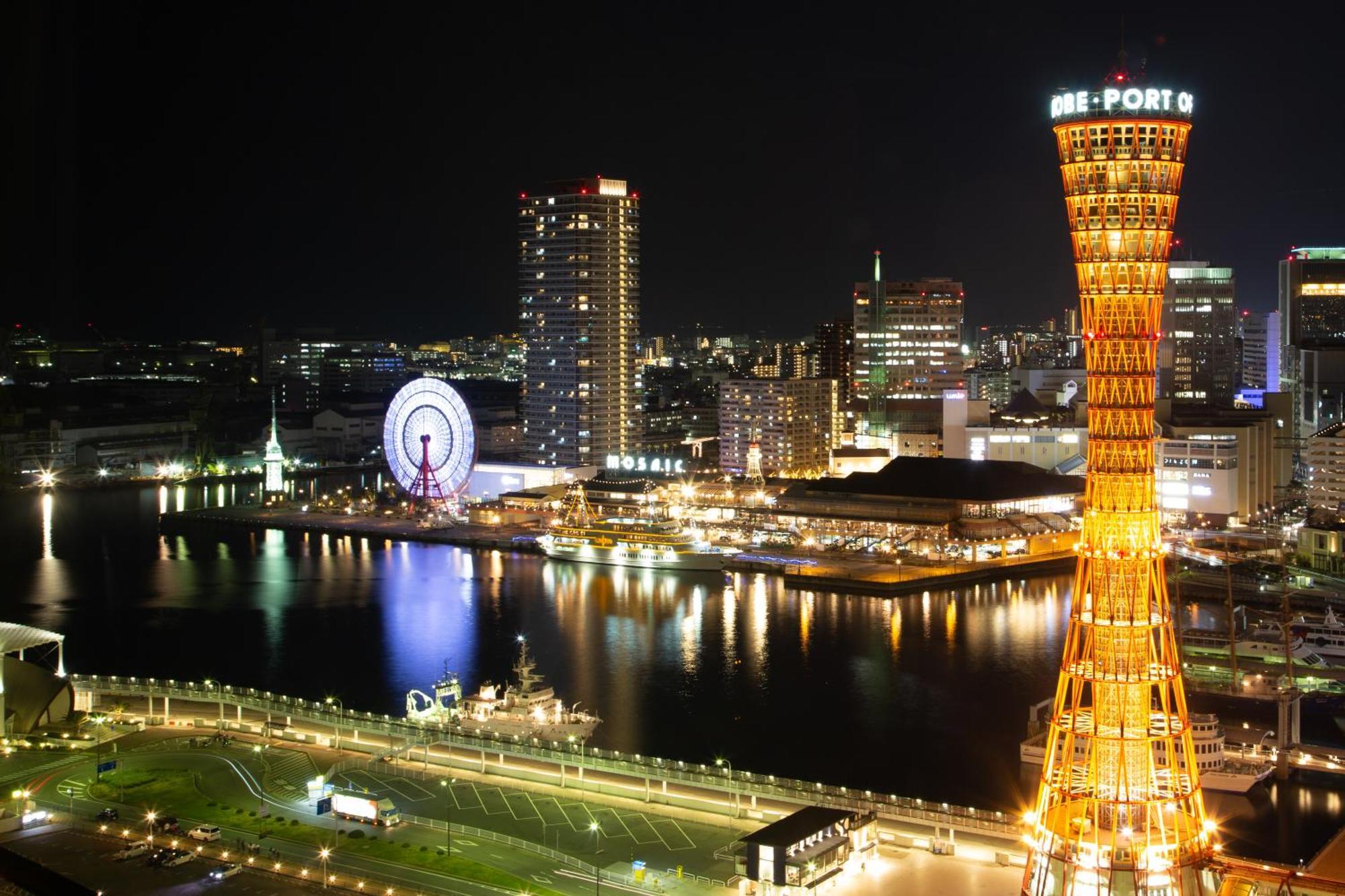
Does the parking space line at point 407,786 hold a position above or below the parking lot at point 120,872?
above

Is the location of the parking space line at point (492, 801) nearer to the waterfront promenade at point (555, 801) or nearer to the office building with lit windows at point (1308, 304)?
the waterfront promenade at point (555, 801)

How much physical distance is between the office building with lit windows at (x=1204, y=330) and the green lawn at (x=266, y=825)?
1444 inches

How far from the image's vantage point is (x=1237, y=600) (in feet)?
64.5

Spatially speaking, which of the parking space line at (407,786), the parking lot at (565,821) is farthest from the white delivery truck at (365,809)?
the parking space line at (407,786)

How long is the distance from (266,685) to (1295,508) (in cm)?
2034

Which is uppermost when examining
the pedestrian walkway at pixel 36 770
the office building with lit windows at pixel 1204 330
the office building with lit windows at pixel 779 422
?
the office building with lit windows at pixel 1204 330

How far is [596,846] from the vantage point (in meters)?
8.94

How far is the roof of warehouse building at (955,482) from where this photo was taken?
26.2m

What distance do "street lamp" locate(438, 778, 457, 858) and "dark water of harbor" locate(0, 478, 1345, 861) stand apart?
2.57m

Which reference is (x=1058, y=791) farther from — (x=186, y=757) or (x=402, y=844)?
(x=186, y=757)

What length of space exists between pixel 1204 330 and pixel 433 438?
80.6ft

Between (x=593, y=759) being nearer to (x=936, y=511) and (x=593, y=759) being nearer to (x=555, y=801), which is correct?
(x=555, y=801)

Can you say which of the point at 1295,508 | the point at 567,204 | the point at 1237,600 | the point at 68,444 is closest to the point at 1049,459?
the point at 1295,508

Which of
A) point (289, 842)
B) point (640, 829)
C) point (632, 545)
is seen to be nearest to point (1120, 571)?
point (640, 829)
